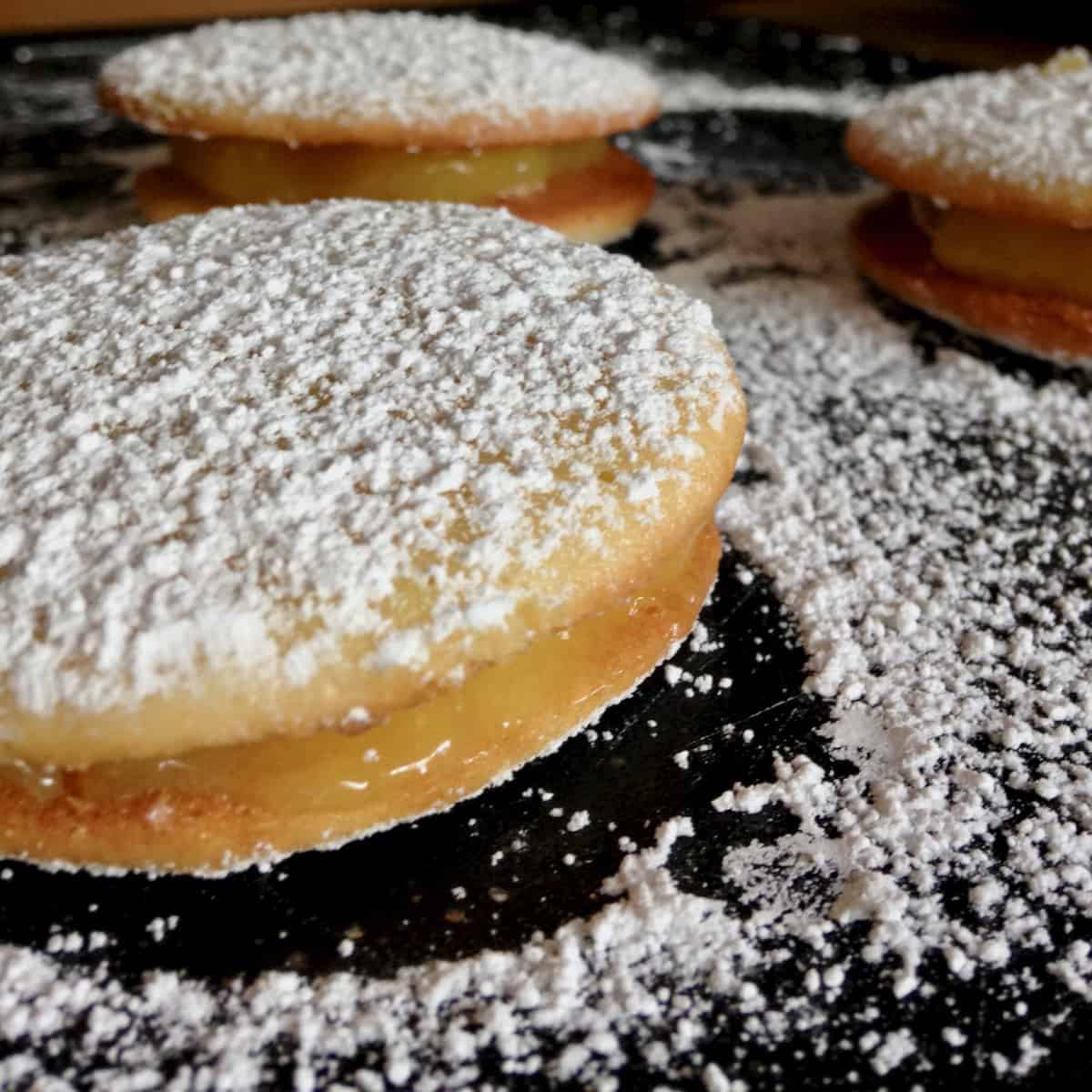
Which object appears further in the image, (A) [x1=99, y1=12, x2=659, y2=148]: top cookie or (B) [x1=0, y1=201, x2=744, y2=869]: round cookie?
(A) [x1=99, y1=12, x2=659, y2=148]: top cookie

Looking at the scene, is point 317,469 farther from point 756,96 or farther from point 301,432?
point 756,96

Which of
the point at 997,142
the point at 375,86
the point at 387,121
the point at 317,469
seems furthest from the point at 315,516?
the point at 997,142

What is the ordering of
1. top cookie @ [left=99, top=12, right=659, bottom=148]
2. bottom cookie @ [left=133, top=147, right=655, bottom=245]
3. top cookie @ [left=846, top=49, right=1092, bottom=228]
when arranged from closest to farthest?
top cookie @ [left=846, top=49, right=1092, bottom=228], top cookie @ [left=99, top=12, right=659, bottom=148], bottom cookie @ [left=133, top=147, right=655, bottom=245]

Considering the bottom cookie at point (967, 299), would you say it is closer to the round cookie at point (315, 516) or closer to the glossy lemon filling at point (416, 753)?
the round cookie at point (315, 516)

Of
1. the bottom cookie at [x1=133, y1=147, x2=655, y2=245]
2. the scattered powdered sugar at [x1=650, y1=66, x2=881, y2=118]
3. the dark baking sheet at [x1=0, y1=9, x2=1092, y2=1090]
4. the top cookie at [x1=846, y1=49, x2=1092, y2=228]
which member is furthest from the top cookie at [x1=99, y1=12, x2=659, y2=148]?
the dark baking sheet at [x1=0, y1=9, x2=1092, y2=1090]

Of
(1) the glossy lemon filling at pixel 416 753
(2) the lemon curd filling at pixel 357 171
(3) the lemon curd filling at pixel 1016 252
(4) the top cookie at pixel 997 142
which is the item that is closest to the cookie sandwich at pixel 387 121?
(2) the lemon curd filling at pixel 357 171

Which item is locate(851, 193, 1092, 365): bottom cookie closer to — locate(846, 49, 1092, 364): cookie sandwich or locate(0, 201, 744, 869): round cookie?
locate(846, 49, 1092, 364): cookie sandwich

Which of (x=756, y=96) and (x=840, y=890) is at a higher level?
(x=756, y=96)

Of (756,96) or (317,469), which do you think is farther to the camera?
(756,96)
